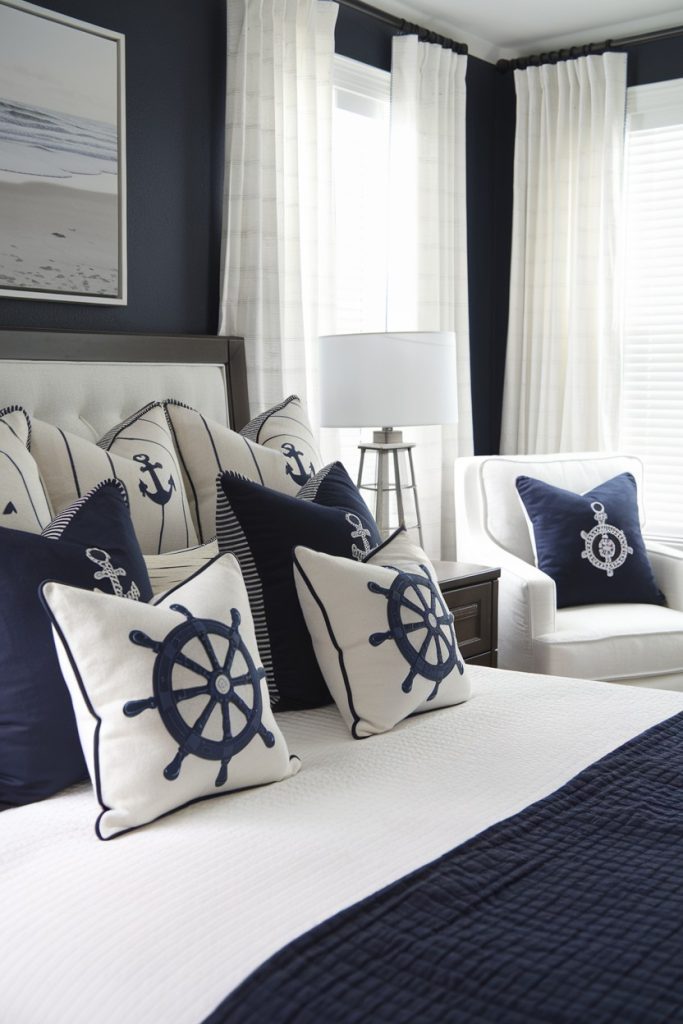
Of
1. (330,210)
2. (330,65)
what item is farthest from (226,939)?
(330,65)

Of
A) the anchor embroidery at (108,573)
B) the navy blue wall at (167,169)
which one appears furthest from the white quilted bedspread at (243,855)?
the navy blue wall at (167,169)

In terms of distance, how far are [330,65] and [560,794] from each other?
9.46ft

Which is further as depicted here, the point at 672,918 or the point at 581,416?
the point at 581,416

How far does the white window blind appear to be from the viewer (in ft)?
14.8

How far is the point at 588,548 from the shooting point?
3.62 metres

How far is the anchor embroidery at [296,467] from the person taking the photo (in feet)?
8.86

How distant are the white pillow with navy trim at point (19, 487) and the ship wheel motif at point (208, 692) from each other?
0.45 m

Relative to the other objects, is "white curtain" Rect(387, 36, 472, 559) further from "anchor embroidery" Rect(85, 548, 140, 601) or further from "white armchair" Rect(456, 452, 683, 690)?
"anchor embroidery" Rect(85, 548, 140, 601)

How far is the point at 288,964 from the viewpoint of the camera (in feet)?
3.70

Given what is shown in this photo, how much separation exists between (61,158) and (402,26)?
184 cm

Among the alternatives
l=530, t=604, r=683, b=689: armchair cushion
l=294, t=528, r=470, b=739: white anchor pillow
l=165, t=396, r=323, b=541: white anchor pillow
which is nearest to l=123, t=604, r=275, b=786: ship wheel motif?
l=294, t=528, r=470, b=739: white anchor pillow

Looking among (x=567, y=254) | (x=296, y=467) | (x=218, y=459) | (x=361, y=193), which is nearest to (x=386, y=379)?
(x=296, y=467)

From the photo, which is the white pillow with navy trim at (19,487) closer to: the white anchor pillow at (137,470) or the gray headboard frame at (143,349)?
the white anchor pillow at (137,470)

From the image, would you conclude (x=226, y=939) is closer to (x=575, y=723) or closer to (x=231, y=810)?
(x=231, y=810)
